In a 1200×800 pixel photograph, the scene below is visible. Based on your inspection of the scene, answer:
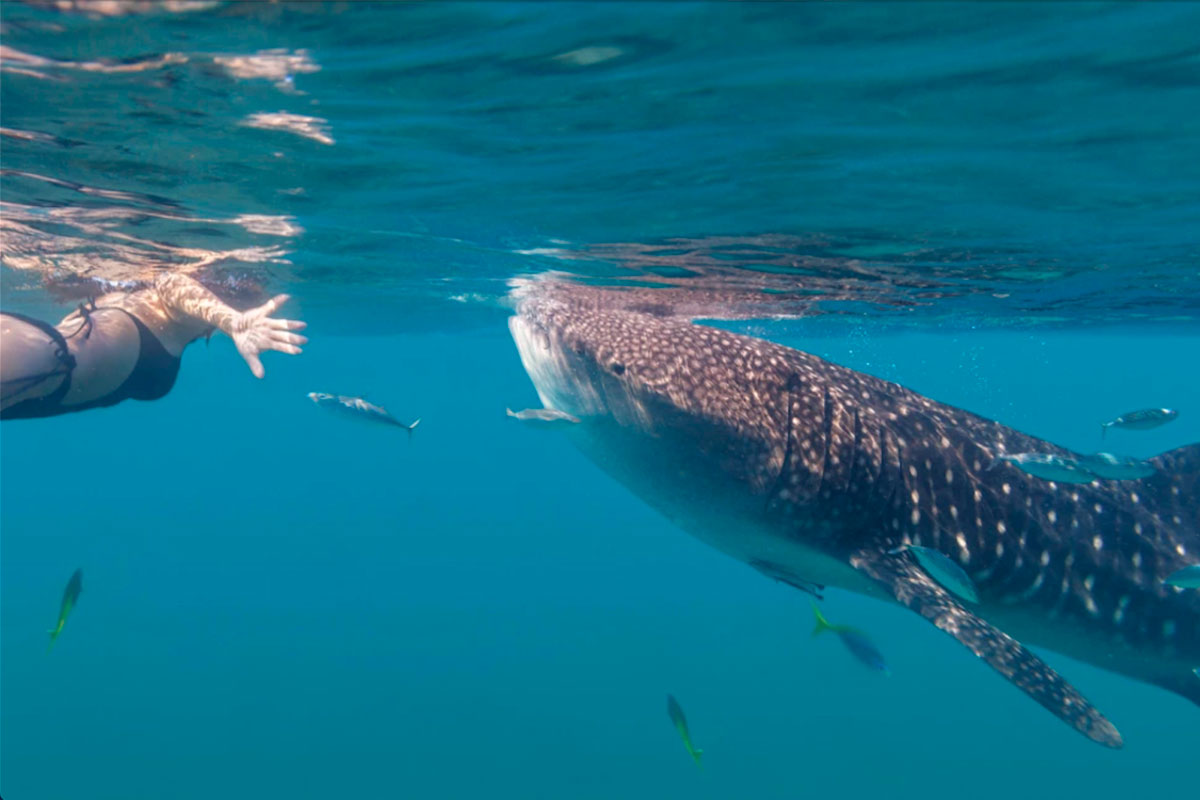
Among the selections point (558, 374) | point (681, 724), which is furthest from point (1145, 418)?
point (558, 374)

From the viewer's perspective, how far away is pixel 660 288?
523 inches

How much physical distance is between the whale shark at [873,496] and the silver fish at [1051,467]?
0.98 ft

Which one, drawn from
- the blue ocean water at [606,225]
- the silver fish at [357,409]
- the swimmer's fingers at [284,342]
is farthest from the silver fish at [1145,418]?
the swimmer's fingers at [284,342]

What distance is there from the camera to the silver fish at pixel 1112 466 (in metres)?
A: 5.52

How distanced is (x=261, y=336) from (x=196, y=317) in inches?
77.3

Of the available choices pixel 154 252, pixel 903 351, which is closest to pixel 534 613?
pixel 903 351

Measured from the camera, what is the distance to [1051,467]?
538 centimetres

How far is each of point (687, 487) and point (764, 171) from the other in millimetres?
3431

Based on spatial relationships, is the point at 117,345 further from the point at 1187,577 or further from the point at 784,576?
the point at 1187,577

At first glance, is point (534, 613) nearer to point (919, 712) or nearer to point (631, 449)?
point (919, 712)

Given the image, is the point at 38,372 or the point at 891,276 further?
the point at 891,276

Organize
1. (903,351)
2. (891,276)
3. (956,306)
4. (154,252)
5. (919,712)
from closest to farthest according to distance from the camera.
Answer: (154,252)
(891,276)
(956,306)
(919,712)
(903,351)

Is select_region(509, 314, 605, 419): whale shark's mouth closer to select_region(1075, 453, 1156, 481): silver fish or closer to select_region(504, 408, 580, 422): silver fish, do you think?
select_region(504, 408, 580, 422): silver fish

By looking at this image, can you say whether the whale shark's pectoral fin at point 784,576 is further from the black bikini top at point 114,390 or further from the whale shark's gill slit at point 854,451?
the black bikini top at point 114,390
